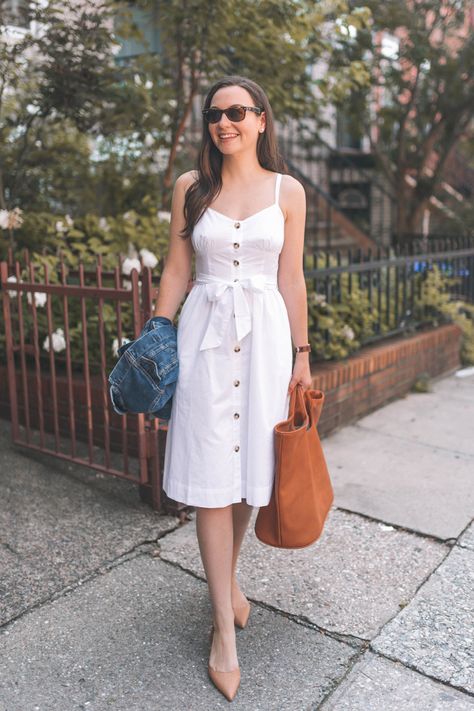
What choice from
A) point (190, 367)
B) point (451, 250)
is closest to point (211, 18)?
point (451, 250)

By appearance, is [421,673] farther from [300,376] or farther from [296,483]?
[300,376]

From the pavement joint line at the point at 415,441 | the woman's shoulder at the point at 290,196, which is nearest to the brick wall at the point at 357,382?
the pavement joint line at the point at 415,441

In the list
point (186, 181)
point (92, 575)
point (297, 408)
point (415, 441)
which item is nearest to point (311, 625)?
point (297, 408)

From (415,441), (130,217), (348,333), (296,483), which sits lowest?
(415,441)

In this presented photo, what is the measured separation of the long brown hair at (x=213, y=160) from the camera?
2.38m

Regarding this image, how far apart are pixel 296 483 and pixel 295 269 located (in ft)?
2.40

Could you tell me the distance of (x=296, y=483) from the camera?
7.75ft

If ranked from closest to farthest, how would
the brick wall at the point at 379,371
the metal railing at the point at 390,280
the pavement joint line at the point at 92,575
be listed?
the pavement joint line at the point at 92,575 → the brick wall at the point at 379,371 → the metal railing at the point at 390,280

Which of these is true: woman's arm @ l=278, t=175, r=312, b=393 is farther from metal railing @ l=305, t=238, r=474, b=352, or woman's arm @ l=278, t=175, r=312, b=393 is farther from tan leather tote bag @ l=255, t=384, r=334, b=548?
metal railing @ l=305, t=238, r=474, b=352

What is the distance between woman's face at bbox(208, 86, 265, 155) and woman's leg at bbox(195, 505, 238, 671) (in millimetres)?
1199

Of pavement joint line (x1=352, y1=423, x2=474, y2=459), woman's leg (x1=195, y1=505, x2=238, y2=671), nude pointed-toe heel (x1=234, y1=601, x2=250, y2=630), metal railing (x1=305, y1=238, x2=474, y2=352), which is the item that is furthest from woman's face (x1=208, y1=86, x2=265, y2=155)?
pavement joint line (x1=352, y1=423, x2=474, y2=459)

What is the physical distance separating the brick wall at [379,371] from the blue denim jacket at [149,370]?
2.19 metres

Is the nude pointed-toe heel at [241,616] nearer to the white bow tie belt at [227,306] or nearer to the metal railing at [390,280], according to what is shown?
the white bow tie belt at [227,306]

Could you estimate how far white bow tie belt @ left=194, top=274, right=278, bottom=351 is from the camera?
91.2 inches
